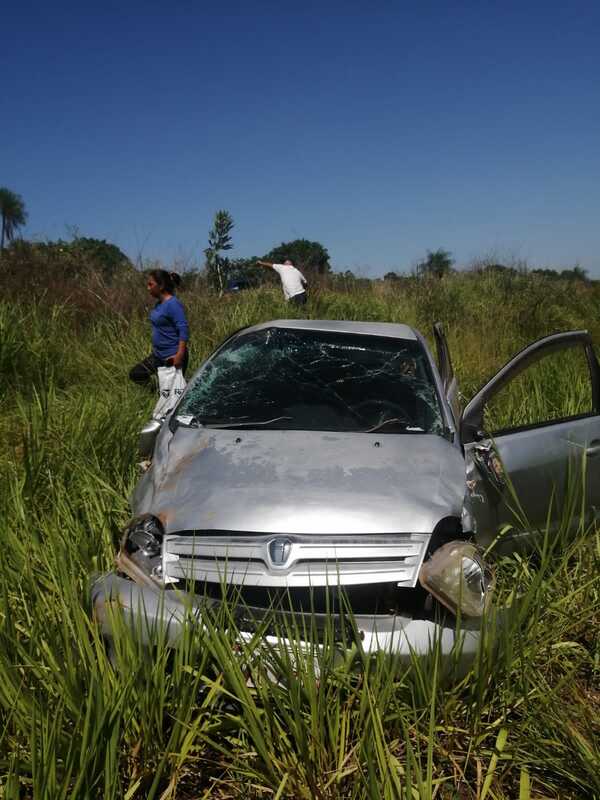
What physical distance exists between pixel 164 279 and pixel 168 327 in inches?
16.8

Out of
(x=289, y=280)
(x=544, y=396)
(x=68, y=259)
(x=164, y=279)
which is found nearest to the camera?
(x=544, y=396)

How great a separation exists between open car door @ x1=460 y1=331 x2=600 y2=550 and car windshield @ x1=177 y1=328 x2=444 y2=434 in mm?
269

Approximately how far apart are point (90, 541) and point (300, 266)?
397 inches

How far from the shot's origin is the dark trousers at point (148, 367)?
575 centimetres

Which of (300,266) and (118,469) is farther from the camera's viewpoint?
(300,266)

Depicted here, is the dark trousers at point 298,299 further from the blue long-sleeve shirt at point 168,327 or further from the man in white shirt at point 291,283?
the blue long-sleeve shirt at point 168,327

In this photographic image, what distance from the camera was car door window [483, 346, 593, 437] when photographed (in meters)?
4.91

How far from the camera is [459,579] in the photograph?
2010 millimetres

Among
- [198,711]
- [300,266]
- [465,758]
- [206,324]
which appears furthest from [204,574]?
[300,266]

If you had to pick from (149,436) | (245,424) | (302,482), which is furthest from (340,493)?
(149,436)

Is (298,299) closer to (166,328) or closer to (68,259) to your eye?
(68,259)

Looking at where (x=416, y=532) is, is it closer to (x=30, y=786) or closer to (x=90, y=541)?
(x=30, y=786)

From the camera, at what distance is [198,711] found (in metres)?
1.90

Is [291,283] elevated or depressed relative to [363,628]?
elevated
